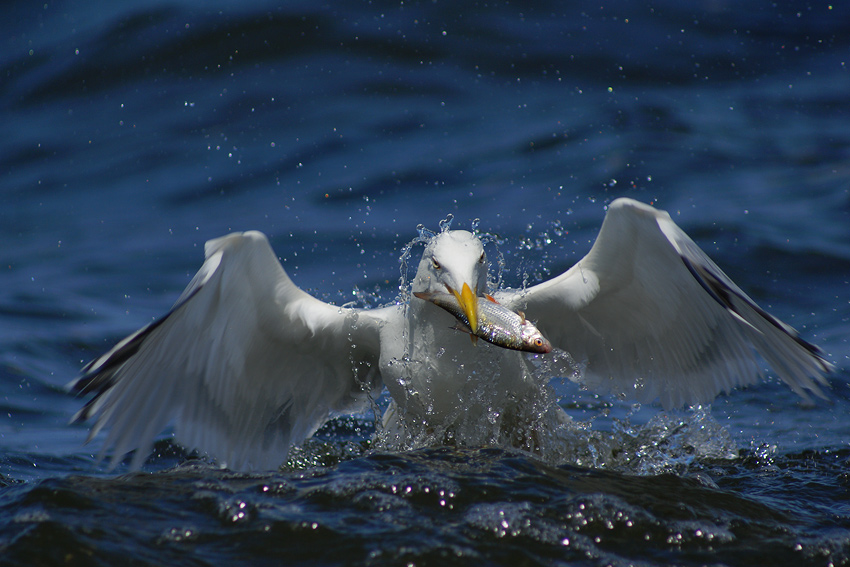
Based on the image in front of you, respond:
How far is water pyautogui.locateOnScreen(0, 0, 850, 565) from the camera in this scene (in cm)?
321

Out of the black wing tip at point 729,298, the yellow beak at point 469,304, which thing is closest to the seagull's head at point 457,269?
the yellow beak at point 469,304

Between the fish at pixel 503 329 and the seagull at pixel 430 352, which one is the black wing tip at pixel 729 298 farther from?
the fish at pixel 503 329

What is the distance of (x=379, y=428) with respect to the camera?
4793mm

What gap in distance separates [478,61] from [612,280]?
7.47 m

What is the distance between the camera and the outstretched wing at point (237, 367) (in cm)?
390

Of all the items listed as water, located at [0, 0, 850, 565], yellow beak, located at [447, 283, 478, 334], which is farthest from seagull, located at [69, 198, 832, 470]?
water, located at [0, 0, 850, 565]

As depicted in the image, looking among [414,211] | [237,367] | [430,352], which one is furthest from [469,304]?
[414,211]

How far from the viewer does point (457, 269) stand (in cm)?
380

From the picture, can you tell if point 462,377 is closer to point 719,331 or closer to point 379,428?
point 379,428

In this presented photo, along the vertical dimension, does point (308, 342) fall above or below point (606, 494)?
above

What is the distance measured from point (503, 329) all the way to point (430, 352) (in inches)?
28.4

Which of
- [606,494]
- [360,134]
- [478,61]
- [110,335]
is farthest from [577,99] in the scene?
[606,494]

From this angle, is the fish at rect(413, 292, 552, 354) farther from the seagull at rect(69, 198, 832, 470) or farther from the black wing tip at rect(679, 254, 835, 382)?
the black wing tip at rect(679, 254, 835, 382)

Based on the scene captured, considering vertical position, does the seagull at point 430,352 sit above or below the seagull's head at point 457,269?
below
